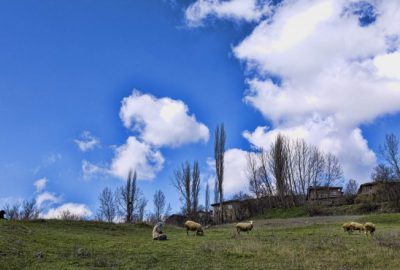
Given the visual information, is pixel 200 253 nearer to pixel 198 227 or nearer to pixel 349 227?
pixel 198 227

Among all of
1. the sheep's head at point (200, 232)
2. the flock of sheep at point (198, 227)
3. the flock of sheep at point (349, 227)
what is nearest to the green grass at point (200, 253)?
the flock of sheep at point (349, 227)

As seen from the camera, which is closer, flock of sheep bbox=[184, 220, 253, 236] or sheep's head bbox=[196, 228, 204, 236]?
flock of sheep bbox=[184, 220, 253, 236]

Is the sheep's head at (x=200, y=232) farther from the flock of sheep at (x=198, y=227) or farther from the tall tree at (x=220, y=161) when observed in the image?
the tall tree at (x=220, y=161)

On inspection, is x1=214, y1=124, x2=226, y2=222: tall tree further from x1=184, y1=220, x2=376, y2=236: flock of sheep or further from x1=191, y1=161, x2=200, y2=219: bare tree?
x1=184, y1=220, x2=376, y2=236: flock of sheep

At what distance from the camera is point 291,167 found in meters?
73.9

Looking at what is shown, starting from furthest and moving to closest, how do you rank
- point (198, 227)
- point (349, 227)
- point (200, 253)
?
point (198, 227) < point (349, 227) < point (200, 253)

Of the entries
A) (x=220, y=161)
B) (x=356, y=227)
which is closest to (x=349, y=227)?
(x=356, y=227)

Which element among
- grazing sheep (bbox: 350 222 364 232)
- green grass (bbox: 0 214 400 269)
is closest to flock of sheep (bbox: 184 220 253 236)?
green grass (bbox: 0 214 400 269)

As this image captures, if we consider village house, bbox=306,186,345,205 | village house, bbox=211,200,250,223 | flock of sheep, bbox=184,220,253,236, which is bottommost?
flock of sheep, bbox=184,220,253,236

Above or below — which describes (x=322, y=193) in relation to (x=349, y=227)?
above

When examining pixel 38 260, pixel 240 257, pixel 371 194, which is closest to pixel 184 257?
pixel 240 257

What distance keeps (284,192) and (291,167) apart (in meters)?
4.78

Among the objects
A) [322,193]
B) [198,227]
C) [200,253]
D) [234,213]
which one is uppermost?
[322,193]

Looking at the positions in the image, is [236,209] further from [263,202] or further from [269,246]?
[269,246]
